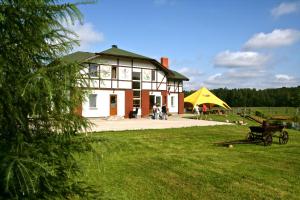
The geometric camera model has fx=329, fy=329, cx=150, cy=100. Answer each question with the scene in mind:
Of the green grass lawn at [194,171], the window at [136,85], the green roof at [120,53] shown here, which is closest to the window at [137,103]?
the window at [136,85]

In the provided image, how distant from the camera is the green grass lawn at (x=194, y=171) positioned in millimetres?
7523

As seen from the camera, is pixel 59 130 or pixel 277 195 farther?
pixel 277 195

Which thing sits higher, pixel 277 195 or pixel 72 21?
pixel 72 21

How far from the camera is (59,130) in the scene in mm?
3395

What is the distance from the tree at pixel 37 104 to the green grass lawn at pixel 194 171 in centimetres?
40

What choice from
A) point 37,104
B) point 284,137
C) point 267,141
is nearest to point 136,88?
point 284,137

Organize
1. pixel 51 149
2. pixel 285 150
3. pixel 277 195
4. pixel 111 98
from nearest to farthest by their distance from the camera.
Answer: pixel 51 149 < pixel 277 195 < pixel 285 150 < pixel 111 98

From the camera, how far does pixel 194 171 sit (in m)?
9.73

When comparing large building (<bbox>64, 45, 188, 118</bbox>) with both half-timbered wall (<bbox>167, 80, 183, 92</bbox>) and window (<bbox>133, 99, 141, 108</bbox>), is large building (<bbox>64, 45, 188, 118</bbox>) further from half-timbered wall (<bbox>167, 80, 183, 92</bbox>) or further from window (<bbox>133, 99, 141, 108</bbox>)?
half-timbered wall (<bbox>167, 80, 183, 92</bbox>)

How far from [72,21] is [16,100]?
3.21 ft

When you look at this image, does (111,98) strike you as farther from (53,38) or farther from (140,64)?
(53,38)

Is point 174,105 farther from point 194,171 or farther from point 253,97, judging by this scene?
point 253,97

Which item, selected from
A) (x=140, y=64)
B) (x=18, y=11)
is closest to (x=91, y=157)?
(x=18, y=11)

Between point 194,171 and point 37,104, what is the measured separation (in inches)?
293
